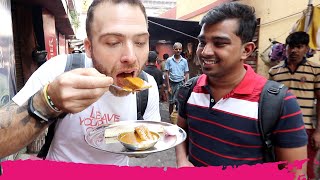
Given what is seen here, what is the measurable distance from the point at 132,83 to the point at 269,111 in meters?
0.87

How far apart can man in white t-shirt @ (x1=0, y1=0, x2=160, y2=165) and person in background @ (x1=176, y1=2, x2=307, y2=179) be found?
39 centimetres

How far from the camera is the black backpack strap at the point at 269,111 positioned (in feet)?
5.00

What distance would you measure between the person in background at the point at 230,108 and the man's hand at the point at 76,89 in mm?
1011

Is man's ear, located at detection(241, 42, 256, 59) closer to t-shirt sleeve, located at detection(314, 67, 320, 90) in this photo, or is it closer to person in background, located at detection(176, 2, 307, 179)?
person in background, located at detection(176, 2, 307, 179)

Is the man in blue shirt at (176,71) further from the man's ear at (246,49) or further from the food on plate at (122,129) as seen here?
the food on plate at (122,129)

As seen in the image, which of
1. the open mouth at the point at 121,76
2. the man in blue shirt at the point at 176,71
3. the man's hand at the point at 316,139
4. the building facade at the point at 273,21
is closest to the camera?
the open mouth at the point at 121,76

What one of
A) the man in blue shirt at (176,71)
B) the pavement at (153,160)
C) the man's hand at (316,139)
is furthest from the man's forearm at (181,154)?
the man in blue shirt at (176,71)

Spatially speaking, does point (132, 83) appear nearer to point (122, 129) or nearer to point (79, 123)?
point (122, 129)

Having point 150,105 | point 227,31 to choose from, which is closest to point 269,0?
point 227,31

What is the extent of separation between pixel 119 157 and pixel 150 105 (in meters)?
0.42

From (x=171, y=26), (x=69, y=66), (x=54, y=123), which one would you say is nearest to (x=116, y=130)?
(x=54, y=123)

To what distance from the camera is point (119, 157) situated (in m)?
1.67

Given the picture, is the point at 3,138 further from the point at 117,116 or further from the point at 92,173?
the point at 117,116

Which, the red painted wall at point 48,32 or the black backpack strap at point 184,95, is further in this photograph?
the red painted wall at point 48,32
